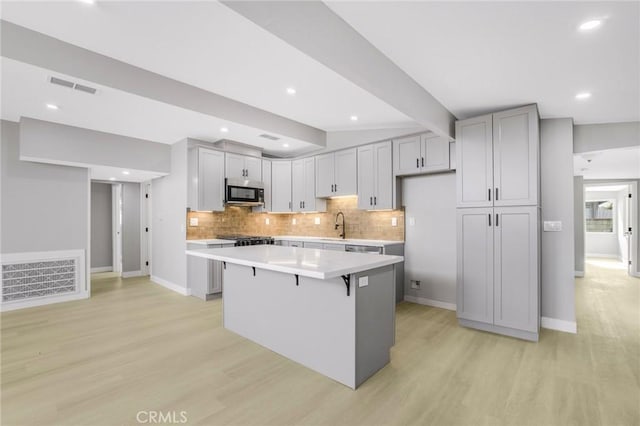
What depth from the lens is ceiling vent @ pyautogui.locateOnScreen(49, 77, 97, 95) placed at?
277 cm

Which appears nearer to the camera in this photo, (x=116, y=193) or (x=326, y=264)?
(x=326, y=264)

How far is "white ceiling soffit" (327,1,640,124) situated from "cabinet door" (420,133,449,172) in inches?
32.7

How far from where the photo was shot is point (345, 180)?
16.6 ft

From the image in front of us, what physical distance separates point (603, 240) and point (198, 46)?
12877 mm

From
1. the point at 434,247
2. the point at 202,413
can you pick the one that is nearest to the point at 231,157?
the point at 434,247

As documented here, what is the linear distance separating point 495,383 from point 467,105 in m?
2.68

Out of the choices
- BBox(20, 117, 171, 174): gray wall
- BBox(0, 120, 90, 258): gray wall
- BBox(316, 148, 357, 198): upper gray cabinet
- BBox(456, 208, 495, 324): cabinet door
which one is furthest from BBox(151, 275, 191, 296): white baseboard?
BBox(456, 208, 495, 324): cabinet door

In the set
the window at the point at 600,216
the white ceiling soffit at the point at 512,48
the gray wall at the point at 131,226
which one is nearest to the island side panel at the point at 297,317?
the white ceiling soffit at the point at 512,48

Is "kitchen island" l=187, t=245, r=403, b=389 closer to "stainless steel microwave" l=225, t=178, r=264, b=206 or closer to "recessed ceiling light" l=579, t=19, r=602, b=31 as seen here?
"recessed ceiling light" l=579, t=19, r=602, b=31

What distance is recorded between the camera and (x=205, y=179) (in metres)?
4.91

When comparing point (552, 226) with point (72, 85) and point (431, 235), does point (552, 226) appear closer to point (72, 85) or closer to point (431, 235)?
point (431, 235)

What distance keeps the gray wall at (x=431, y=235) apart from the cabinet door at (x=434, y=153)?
257mm

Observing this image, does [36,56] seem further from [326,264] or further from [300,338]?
[300,338]

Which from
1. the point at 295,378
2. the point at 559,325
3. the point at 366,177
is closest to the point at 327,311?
the point at 295,378
